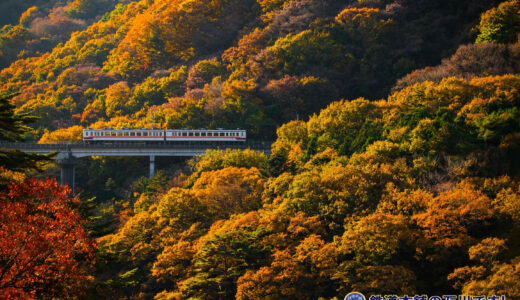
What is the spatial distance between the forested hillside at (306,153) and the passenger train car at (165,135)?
10.0 feet

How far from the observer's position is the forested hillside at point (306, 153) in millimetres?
25844

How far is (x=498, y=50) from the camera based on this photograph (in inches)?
2047

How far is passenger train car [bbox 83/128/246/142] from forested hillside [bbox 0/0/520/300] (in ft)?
10.0

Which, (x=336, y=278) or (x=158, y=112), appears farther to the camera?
(x=158, y=112)

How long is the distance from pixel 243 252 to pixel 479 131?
1712 cm

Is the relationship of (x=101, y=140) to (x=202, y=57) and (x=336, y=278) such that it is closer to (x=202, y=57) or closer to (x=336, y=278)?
(x=202, y=57)

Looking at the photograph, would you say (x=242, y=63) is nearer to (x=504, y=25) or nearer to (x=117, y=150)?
(x=117, y=150)

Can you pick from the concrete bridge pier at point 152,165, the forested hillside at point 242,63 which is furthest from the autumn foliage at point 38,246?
the forested hillside at point 242,63

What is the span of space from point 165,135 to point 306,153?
21037mm

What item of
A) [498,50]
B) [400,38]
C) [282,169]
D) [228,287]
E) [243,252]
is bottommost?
[228,287]

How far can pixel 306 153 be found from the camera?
4134 cm

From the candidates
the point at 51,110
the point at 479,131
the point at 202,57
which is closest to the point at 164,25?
the point at 202,57

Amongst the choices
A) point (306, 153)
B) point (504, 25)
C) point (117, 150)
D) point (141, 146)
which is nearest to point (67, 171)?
point (117, 150)

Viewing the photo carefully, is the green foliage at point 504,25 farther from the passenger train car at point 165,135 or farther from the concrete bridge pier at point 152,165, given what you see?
the concrete bridge pier at point 152,165
